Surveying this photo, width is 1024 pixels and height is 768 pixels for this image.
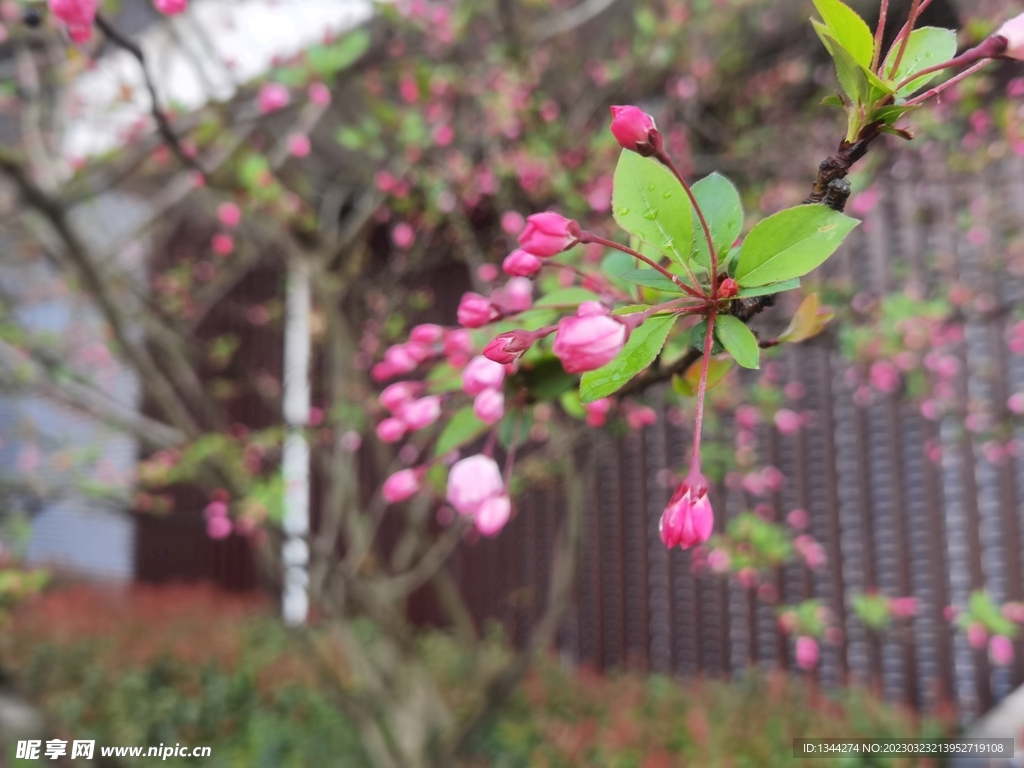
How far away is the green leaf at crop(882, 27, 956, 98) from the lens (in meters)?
0.38

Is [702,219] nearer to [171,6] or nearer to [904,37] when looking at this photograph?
[904,37]

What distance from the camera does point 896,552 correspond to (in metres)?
2.35

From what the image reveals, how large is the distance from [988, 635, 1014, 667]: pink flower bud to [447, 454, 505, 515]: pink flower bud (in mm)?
2036

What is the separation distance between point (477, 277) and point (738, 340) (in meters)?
2.00

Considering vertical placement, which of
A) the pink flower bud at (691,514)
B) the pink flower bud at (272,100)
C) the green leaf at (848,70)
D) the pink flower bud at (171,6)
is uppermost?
the pink flower bud at (272,100)

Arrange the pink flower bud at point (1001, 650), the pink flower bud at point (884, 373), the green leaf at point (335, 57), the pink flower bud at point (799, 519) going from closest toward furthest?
1. the green leaf at point (335, 57)
2. the pink flower bud at point (884, 373)
3. the pink flower bud at point (1001, 650)
4. the pink flower bud at point (799, 519)

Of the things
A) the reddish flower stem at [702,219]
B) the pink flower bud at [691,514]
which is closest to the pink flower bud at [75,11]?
the reddish flower stem at [702,219]

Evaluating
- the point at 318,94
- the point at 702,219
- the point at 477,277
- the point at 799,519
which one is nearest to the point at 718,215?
the point at 702,219

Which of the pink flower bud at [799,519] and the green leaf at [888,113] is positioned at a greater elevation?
the green leaf at [888,113]

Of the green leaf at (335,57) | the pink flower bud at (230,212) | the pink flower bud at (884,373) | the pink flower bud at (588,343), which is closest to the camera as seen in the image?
the pink flower bud at (588,343)

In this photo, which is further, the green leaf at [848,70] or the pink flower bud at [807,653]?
the pink flower bud at [807,653]

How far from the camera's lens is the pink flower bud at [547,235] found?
405 millimetres

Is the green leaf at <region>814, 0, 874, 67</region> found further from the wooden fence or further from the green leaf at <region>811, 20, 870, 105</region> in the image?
the wooden fence

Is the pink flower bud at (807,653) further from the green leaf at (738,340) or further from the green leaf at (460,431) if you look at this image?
the green leaf at (738,340)
